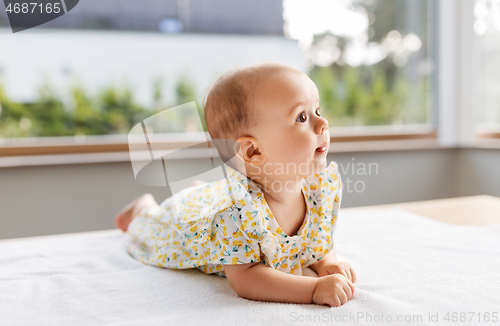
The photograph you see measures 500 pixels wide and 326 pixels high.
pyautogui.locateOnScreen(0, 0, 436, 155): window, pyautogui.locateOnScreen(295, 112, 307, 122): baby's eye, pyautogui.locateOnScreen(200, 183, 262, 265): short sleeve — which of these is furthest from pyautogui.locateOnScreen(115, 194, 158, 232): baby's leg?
pyautogui.locateOnScreen(0, 0, 436, 155): window

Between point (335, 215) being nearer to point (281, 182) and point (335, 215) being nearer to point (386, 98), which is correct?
point (281, 182)

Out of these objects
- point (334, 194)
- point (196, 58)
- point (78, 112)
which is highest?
point (196, 58)

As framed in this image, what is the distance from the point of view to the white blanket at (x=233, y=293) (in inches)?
23.6

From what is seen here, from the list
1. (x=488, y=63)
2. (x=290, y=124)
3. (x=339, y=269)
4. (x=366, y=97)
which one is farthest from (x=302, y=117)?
(x=488, y=63)

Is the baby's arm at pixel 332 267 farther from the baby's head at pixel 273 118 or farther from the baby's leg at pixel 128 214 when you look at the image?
the baby's leg at pixel 128 214

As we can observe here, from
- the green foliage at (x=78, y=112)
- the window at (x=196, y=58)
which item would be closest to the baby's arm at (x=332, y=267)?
the window at (x=196, y=58)

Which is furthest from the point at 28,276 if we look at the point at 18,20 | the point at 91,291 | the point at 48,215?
the point at 18,20

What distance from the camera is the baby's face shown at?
2.48ft

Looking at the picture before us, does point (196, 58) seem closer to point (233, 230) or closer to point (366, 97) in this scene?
point (366, 97)

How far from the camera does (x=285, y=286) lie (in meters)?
0.69

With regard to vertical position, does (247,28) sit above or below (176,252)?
above

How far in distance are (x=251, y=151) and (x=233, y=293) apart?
27 cm

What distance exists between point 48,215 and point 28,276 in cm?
96

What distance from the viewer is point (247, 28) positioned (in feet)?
7.02
